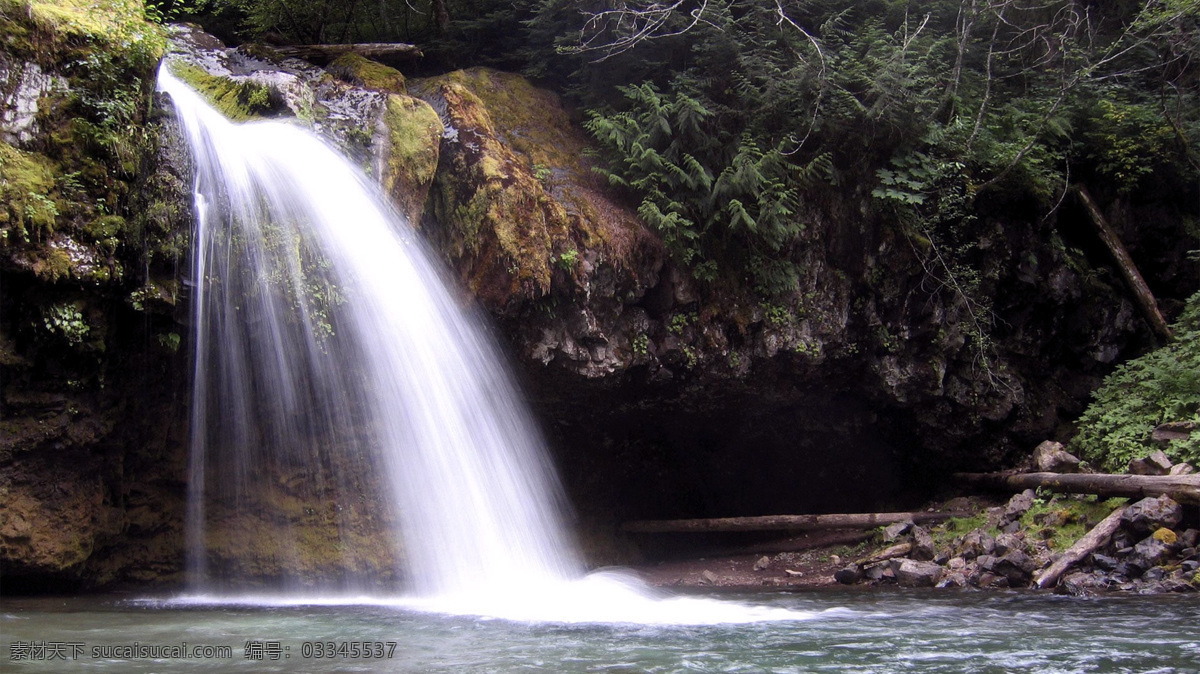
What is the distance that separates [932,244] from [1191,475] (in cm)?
486

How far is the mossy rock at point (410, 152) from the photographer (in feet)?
33.1

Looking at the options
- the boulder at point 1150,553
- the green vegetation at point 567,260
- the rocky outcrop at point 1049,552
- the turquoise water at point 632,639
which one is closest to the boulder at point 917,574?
the rocky outcrop at point 1049,552

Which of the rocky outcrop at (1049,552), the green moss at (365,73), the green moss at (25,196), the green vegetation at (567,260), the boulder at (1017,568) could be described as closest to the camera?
the green moss at (25,196)

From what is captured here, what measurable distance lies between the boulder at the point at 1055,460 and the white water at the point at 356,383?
6.83m

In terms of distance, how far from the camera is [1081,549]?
33.0 ft

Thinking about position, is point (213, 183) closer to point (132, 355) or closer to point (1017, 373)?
point (132, 355)

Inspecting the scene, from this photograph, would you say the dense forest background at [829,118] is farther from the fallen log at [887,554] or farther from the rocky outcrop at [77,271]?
the rocky outcrop at [77,271]

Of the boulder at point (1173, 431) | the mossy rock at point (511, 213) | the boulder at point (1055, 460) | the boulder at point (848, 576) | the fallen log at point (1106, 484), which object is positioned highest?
the mossy rock at point (511, 213)

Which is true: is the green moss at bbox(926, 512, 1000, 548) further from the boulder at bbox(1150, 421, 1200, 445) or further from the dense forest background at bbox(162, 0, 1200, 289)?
the dense forest background at bbox(162, 0, 1200, 289)

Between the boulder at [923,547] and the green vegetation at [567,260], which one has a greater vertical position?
the green vegetation at [567,260]

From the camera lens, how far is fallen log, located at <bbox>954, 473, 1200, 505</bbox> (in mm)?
9927

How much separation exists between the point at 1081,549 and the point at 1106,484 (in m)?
1.44

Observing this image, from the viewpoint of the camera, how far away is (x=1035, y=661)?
576 cm

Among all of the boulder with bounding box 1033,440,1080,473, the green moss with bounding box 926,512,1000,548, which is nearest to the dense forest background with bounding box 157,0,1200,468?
the boulder with bounding box 1033,440,1080,473
